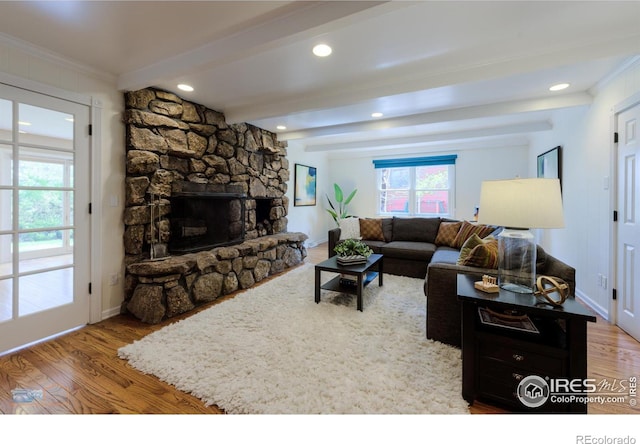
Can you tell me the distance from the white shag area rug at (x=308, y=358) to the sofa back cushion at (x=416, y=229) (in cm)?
167

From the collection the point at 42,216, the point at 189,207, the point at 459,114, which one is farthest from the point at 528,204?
the point at 42,216

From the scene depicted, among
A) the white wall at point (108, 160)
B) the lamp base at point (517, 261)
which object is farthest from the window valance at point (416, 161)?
the white wall at point (108, 160)

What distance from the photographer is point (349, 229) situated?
173 inches

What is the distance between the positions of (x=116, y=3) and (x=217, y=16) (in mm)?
572

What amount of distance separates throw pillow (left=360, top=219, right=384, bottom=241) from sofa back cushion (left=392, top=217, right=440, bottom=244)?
0.84ft

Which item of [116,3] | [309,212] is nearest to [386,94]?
[116,3]

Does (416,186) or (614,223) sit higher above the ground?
(416,186)

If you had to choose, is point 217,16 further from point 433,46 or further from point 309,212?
point 309,212

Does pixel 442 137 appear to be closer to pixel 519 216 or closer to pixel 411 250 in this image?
pixel 411 250

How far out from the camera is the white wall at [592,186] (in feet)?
8.23

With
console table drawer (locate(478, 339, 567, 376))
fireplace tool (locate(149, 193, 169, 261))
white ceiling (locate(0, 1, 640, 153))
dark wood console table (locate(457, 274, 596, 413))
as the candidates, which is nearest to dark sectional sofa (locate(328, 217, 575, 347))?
dark wood console table (locate(457, 274, 596, 413))

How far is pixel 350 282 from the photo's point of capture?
3.00m

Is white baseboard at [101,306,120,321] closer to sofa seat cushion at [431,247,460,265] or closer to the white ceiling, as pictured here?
the white ceiling

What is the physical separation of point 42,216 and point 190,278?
1.28m
